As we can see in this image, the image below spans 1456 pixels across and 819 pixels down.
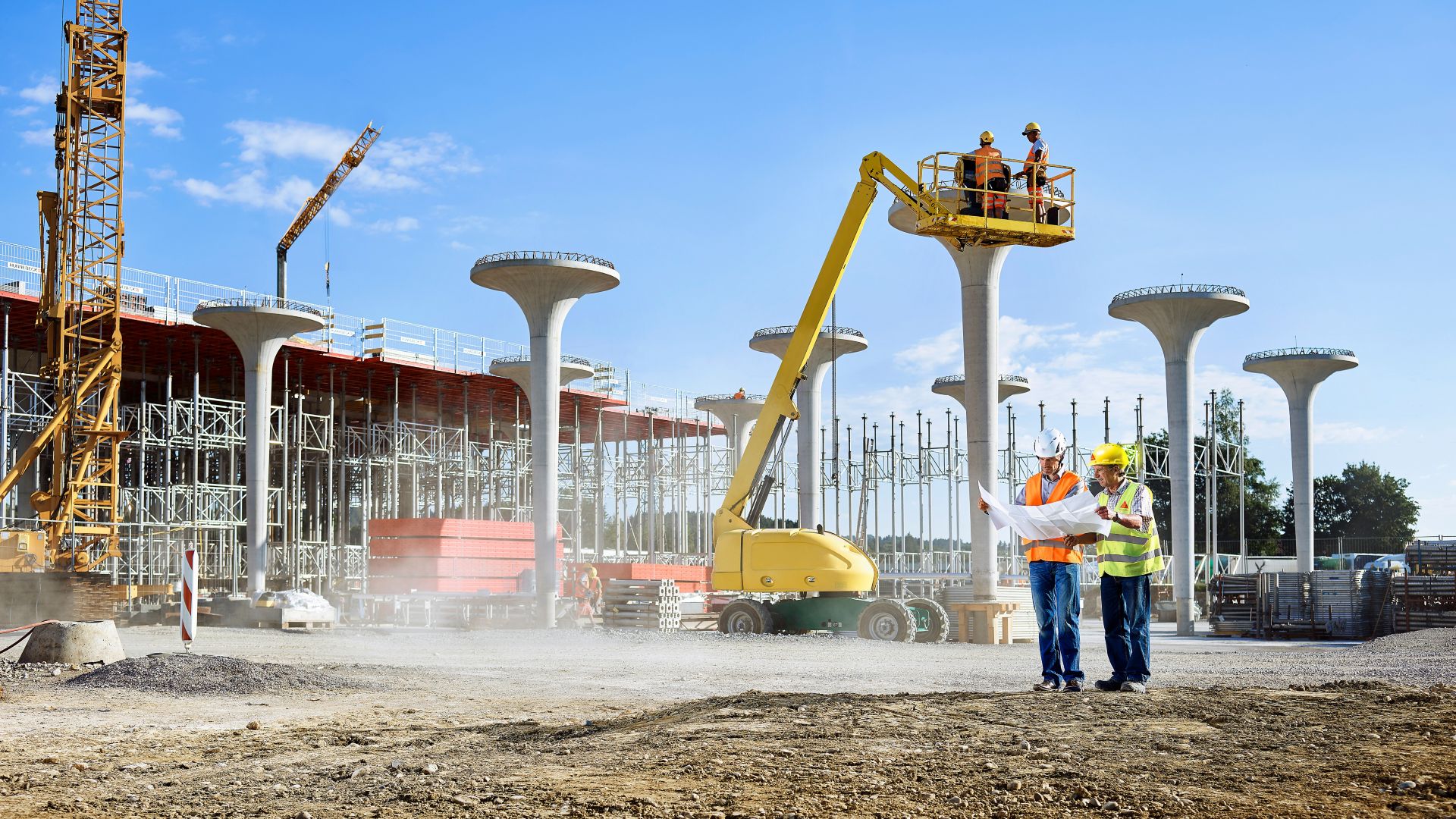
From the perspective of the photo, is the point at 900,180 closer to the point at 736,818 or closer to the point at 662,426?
the point at 736,818

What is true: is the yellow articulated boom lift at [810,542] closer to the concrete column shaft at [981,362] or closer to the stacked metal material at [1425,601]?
the concrete column shaft at [981,362]

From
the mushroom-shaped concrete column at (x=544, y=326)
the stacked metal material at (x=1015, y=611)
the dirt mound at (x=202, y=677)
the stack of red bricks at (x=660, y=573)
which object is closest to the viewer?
the dirt mound at (x=202, y=677)

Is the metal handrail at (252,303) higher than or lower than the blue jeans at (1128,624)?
higher

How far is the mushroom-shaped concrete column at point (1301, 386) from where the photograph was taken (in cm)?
3838

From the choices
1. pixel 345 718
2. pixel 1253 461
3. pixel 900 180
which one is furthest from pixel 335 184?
pixel 345 718

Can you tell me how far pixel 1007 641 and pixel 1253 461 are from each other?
5118 centimetres

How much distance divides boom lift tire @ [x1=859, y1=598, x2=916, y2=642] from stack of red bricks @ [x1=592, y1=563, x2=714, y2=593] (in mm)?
11349

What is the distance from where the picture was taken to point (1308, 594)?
24922 mm

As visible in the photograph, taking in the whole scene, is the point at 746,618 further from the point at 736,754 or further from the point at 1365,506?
the point at 1365,506

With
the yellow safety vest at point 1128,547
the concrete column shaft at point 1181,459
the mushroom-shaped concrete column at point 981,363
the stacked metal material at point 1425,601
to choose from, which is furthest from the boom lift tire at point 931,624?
the yellow safety vest at point 1128,547

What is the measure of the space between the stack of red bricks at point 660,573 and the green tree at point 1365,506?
4129 centimetres

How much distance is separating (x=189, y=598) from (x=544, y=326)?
1625cm

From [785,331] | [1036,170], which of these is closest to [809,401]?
[785,331]

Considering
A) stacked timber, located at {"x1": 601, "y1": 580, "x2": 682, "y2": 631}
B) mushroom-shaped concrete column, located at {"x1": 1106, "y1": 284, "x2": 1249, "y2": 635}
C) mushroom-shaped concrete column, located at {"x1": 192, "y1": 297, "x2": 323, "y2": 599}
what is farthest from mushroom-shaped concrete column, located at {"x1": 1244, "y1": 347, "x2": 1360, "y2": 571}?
mushroom-shaped concrete column, located at {"x1": 192, "y1": 297, "x2": 323, "y2": 599}
